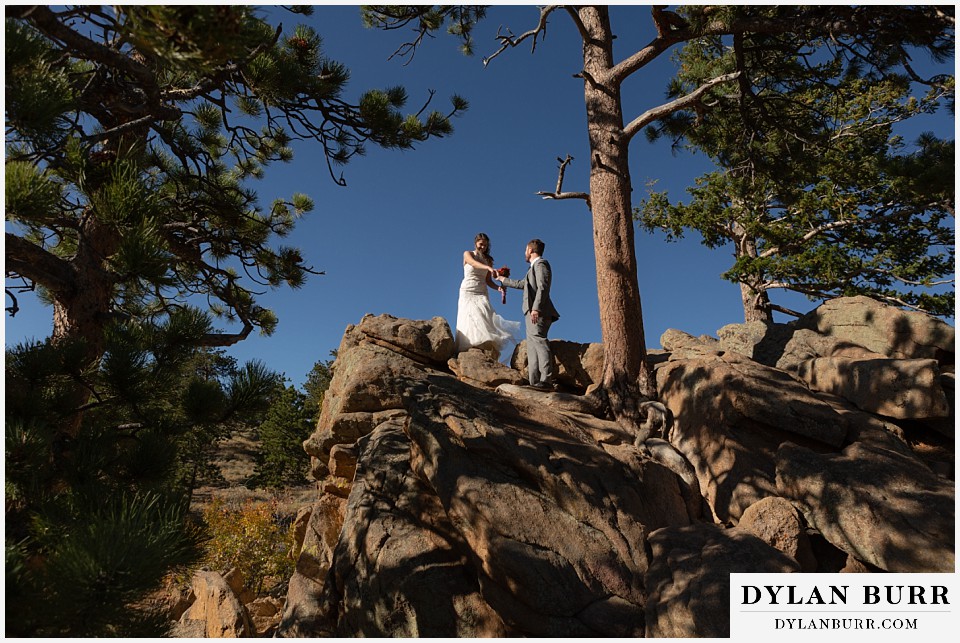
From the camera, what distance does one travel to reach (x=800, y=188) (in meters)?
13.8

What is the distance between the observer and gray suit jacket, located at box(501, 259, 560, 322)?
7434mm

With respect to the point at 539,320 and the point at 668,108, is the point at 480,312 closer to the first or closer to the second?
the point at 539,320

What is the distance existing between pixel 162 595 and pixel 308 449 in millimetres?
5540

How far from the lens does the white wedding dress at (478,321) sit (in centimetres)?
862

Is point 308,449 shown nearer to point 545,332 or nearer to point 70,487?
point 545,332

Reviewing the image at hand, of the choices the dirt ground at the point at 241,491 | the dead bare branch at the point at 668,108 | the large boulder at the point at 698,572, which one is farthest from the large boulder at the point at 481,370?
the dirt ground at the point at 241,491

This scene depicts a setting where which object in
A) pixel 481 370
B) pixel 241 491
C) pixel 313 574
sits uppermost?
pixel 481 370

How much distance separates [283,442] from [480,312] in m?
12.4

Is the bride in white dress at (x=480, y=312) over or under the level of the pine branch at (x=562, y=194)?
under

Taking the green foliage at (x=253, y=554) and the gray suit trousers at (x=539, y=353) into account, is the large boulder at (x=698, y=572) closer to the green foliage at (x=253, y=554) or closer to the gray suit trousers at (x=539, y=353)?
the gray suit trousers at (x=539, y=353)

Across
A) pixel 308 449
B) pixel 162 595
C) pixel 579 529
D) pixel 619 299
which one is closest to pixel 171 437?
pixel 579 529

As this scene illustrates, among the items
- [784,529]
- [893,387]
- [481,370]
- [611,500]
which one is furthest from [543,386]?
[893,387]

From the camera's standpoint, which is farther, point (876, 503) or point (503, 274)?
point (503, 274)

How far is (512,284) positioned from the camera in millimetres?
8109
